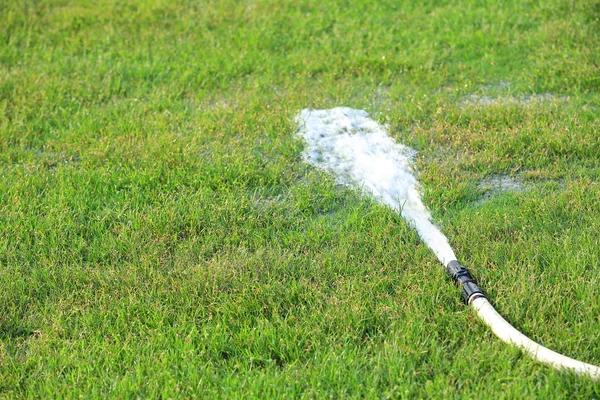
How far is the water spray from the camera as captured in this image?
374cm

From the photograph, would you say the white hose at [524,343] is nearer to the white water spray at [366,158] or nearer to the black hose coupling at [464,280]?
the black hose coupling at [464,280]

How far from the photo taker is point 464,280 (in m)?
3.85

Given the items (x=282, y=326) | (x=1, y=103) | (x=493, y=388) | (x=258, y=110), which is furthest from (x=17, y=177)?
(x=493, y=388)

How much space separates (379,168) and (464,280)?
1426 mm

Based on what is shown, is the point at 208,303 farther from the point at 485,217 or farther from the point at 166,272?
the point at 485,217

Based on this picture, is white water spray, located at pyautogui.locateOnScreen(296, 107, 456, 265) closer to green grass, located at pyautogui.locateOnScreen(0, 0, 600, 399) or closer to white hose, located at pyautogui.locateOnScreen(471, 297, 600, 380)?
green grass, located at pyautogui.locateOnScreen(0, 0, 600, 399)

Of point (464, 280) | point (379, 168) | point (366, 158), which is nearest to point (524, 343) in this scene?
point (464, 280)

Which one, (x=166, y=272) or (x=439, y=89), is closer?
(x=166, y=272)

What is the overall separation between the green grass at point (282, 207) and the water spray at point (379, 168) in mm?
79

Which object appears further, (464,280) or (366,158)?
(366,158)

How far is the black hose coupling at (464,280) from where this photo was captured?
3.74 meters

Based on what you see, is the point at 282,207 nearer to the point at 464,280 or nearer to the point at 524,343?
the point at 464,280

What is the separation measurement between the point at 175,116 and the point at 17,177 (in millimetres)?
1311

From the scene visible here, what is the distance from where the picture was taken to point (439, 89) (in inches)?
240
